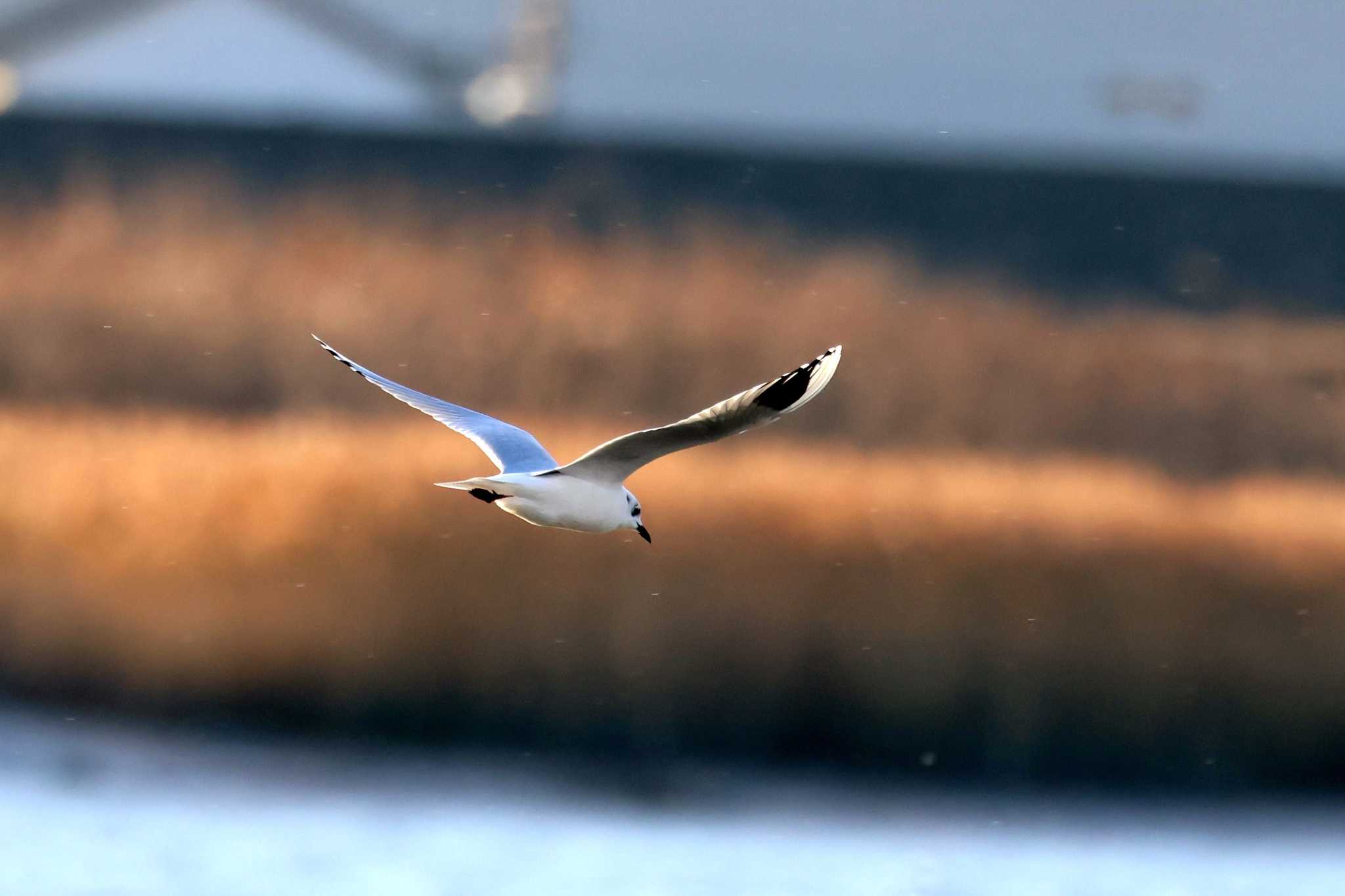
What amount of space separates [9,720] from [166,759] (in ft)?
2.90

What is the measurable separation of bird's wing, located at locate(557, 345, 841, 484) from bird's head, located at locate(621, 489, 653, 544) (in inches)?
9.0

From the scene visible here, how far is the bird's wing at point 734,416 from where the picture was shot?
2715mm

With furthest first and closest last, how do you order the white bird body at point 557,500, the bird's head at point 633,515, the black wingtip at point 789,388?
the bird's head at point 633,515 → the white bird body at point 557,500 → the black wingtip at point 789,388

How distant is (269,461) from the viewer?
26.3ft

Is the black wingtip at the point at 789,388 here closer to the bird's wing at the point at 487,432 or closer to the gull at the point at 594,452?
the gull at the point at 594,452

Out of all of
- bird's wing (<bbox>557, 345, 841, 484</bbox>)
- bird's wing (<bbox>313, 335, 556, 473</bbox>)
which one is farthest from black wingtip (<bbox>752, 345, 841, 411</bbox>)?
bird's wing (<bbox>313, 335, 556, 473</bbox>)

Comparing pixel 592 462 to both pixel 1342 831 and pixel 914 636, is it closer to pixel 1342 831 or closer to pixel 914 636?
pixel 914 636

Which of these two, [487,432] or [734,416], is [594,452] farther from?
[487,432]

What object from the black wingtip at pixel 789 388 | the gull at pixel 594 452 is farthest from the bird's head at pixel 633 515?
the black wingtip at pixel 789 388

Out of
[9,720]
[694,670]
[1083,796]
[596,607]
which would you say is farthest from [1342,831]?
[9,720]

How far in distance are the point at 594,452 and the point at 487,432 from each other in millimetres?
588

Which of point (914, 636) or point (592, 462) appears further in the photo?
point (914, 636)

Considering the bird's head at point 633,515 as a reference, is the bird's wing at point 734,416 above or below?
above

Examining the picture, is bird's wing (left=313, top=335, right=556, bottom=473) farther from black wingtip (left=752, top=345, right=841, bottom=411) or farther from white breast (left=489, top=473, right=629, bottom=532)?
black wingtip (left=752, top=345, right=841, bottom=411)
